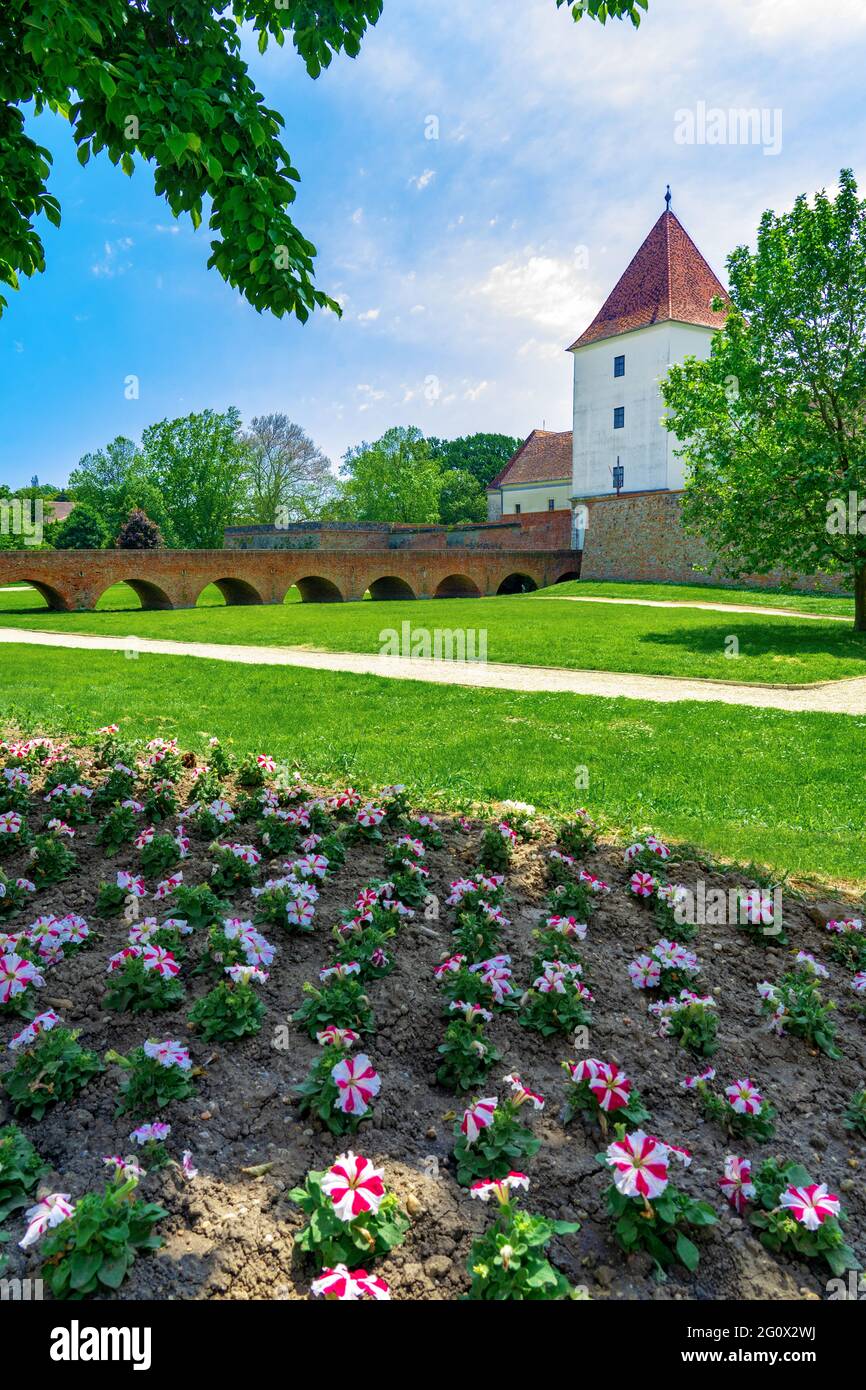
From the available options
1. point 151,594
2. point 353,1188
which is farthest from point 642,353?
point 353,1188

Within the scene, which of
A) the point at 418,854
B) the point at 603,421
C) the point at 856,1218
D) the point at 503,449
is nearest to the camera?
the point at 856,1218

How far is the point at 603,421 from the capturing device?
51.4m

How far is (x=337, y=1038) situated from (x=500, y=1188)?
76 centimetres

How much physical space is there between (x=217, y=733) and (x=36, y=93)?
5.01 m

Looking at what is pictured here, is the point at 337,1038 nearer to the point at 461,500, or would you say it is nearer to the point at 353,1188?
the point at 353,1188

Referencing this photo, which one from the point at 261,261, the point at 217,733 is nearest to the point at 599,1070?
the point at 261,261

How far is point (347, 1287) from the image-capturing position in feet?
6.09

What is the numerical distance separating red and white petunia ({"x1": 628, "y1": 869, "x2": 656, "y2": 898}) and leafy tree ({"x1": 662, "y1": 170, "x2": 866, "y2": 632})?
1442cm

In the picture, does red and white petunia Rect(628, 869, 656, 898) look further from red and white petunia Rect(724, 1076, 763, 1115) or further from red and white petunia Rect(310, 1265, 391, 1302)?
red and white petunia Rect(310, 1265, 391, 1302)

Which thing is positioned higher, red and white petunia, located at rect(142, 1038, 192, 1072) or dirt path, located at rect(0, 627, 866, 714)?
dirt path, located at rect(0, 627, 866, 714)

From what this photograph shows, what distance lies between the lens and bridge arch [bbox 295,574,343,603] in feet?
125

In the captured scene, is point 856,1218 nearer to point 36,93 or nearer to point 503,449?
point 36,93

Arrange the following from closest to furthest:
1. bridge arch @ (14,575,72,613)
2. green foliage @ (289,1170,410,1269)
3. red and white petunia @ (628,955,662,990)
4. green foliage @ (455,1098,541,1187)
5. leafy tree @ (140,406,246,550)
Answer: green foliage @ (289,1170,410,1269), green foliage @ (455,1098,541,1187), red and white petunia @ (628,955,662,990), bridge arch @ (14,575,72,613), leafy tree @ (140,406,246,550)

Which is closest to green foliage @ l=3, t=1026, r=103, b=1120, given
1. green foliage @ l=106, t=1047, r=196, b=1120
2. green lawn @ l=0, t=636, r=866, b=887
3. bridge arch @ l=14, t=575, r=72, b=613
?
green foliage @ l=106, t=1047, r=196, b=1120
